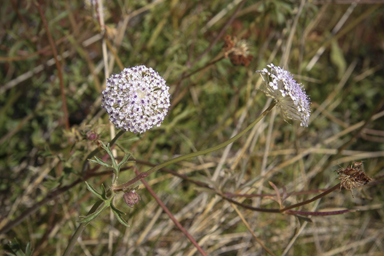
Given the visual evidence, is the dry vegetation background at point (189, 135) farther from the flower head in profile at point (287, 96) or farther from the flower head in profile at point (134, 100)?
the flower head in profile at point (134, 100)

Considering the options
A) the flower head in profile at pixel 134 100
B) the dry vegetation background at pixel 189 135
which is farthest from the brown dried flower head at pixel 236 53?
the flower head in profile at pixel 134 100

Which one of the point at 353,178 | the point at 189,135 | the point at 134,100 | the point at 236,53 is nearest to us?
the point at 134,100

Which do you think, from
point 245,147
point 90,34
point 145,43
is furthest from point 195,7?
point 245,147

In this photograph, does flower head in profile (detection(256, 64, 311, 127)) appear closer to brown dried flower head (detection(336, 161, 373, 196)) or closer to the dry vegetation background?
brown dried flower head (detection(336, 161, 373, 196))

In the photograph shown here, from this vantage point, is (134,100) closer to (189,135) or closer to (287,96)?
(287,96)

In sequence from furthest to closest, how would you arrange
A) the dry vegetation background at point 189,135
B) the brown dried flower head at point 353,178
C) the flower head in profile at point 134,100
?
the dry vegetation background at point 189,135, the brown dried flower head at point 353,178, the flower head in profile at point 134,100

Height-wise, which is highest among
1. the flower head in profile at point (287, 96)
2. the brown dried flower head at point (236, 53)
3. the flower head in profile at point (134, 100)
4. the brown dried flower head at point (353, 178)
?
the flower head in profile at point (134, 100)

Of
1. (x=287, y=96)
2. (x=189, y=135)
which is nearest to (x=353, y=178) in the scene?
(x=287, y=96)
